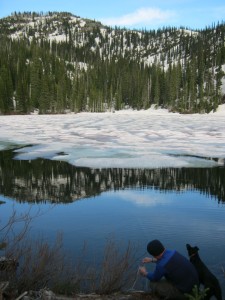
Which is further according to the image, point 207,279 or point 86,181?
point 86,181

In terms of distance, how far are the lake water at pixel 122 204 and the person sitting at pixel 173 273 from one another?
3.84ft

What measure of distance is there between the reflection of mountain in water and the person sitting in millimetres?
6837

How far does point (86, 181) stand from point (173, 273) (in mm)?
9127

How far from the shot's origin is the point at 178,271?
5.64 meters

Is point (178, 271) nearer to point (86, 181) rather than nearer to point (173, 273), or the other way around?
point (173, 273)

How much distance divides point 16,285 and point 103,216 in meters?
4.92

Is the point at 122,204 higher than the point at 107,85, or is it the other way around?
the point at 107,85

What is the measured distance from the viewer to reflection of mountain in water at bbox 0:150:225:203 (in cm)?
1296

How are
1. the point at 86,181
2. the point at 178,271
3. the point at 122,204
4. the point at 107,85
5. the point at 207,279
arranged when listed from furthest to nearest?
the point at 107,85 → the point at 86,181 → the point at 122,204 → the point at 207,279 → the point at 178,271

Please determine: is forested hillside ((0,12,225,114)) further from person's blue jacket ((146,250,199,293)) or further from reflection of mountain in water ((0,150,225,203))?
person's blue jacket ((146,250,199,293))

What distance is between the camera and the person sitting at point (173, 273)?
5656mm

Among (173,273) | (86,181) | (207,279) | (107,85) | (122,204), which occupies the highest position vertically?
(107,85)

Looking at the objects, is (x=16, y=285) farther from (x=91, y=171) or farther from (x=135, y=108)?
(x=135, y=108)

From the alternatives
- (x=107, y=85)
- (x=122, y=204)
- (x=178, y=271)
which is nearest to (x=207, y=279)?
(x=178, y=271)
